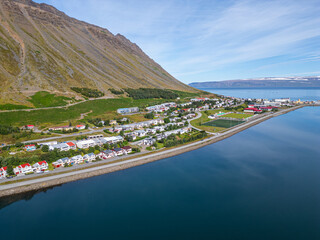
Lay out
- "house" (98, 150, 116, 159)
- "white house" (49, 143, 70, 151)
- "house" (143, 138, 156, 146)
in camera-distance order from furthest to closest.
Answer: "house" (143, 138, 156, 146), "white house" (49, 143, 70, 151), "house" (98, 150, 116, 159)

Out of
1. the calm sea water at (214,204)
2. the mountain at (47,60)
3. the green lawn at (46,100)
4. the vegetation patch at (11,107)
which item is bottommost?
the calm sea water at (214,204)

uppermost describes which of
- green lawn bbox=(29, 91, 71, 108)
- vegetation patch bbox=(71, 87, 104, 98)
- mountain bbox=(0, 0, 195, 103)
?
mountain bbox=(0, 0, 195, 103)

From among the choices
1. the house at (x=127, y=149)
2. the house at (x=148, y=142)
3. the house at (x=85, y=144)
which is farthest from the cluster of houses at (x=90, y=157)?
the house at (x=85, y=144)

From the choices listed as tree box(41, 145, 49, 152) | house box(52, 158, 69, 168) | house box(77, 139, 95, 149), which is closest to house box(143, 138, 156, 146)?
house box(77, 139, 95, 149)

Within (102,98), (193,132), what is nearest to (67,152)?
(193,132)

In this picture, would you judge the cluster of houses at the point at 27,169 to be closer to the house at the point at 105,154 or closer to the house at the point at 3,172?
the house at the point at 3,172

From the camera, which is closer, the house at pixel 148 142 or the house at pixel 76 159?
the house at pixel 76 159

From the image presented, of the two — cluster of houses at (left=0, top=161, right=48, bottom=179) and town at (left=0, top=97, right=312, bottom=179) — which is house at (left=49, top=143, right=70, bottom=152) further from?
cluster of houses at (left=0, top=161, right=48, bottom=179)
